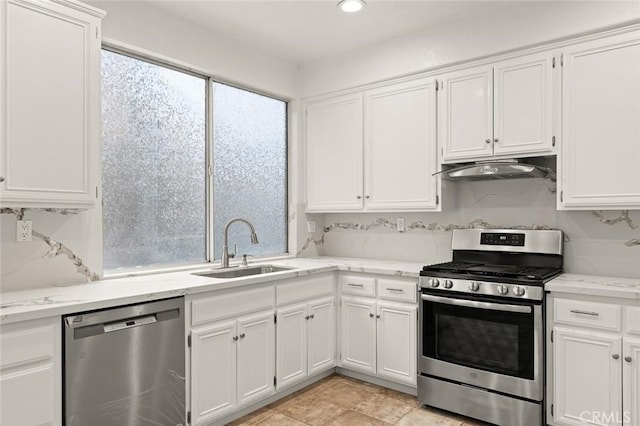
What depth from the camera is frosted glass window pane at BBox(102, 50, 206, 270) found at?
278cm

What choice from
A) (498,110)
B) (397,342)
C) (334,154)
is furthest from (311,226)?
(498,110)

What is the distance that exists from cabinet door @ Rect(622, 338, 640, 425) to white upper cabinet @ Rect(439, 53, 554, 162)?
1.23 m

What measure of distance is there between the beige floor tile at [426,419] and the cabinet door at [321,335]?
75cm

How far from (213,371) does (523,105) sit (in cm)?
256

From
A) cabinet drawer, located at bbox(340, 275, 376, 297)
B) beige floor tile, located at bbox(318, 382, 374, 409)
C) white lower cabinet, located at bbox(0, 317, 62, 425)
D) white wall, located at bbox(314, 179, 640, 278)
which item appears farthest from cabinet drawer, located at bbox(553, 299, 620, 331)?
white lower cabinet, located at bbox(0, 317, 62, 425)

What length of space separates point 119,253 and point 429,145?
2.30m

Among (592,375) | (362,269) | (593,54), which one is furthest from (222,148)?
(592,375)

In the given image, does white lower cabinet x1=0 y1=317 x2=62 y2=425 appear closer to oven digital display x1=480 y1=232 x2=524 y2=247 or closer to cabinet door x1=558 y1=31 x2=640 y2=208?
oven digital display x1=480 y1=232 x2=524 y2=247

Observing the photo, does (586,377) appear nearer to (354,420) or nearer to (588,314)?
(588,314)

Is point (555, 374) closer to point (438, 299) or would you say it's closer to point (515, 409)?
point (515, 409)

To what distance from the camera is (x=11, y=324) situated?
1.75m

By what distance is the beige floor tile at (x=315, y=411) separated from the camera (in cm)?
278

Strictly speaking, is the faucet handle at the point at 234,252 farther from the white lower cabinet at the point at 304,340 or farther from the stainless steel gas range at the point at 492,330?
the stainless steel gas range at the point at 492,330

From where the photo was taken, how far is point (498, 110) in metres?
2.96
